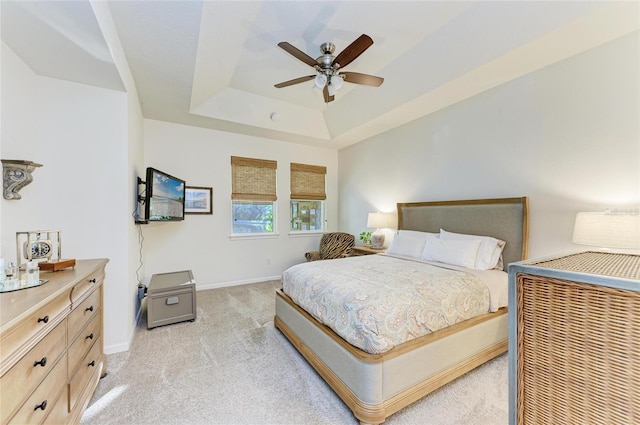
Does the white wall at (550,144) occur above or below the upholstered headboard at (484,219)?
above

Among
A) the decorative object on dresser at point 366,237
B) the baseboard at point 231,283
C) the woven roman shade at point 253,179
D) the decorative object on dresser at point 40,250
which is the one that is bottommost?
the baseboard at point 231,283

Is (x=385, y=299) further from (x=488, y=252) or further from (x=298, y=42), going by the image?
(x=298, y=42)

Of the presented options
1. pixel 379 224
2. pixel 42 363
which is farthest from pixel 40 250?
pixel 379 224

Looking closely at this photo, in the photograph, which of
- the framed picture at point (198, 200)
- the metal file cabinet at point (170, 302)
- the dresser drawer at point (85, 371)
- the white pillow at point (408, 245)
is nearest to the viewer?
the dresser drawer at point (85, 371)

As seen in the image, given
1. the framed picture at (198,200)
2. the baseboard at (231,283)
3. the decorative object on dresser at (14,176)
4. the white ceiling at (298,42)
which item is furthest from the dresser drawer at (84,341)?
the framed picture at (198,200)

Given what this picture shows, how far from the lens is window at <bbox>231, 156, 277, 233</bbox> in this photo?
4.51 metres

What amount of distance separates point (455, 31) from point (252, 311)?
12.5 ft

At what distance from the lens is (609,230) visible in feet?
6.28

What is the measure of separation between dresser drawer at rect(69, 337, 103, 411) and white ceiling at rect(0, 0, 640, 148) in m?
2.11

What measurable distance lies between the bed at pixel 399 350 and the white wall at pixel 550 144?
0.78 ft

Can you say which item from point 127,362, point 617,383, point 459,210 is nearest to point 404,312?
point 617,383

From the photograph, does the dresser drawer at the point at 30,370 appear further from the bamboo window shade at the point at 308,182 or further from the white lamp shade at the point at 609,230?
the bamboo window shade at the point at 308,182

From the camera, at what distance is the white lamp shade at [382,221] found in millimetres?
4191

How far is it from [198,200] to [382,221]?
3038 mm
